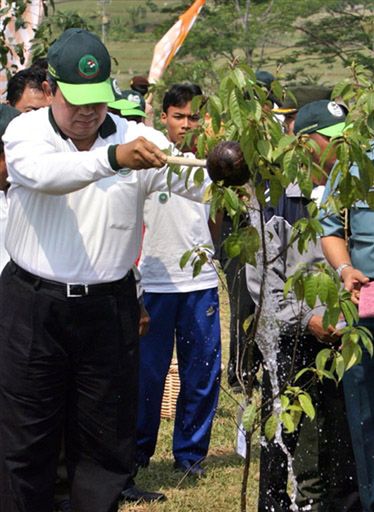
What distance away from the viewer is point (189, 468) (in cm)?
594

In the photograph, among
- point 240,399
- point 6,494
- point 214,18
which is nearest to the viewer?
point 6,494

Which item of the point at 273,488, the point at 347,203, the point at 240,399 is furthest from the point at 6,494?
the point at 240,399

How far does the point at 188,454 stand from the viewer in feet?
19.6

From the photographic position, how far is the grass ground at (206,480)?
217 inches

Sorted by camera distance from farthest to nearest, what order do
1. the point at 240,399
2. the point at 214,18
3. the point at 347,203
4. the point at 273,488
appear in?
1. the point at 214,18
2. the point at 240,399
3. the point at 273,488
4. the point at 347,203

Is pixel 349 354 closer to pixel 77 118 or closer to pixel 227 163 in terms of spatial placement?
pixel 227 163

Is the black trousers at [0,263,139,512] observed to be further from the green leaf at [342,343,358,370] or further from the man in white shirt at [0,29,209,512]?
the green leaf at [342,343,358,370]

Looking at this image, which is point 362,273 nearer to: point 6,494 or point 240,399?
point 6,494

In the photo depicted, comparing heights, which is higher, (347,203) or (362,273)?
(347,203)

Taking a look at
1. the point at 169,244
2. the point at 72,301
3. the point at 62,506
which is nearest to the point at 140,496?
the point at 62,506

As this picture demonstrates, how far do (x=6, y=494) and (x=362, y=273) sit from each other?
5.19 ft

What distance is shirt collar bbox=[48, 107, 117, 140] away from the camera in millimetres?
4113

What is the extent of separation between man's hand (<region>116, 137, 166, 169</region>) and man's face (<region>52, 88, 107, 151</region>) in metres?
0.60

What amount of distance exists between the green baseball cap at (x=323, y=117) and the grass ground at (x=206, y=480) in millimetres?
1455
